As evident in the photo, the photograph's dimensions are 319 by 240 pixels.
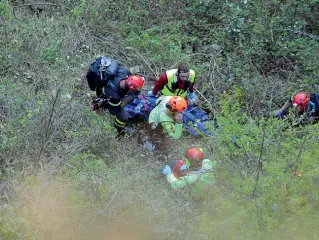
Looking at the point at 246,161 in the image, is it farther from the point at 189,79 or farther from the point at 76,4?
the point at 76,4

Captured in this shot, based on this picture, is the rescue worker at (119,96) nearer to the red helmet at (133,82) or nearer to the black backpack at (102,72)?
the red helmet at (133,82)

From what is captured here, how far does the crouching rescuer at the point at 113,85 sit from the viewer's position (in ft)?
23.7

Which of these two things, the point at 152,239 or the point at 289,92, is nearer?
the point at 152,239

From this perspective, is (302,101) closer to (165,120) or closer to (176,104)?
(176,104)

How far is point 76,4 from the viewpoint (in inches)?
395

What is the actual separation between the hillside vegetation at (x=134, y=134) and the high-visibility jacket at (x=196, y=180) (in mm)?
164

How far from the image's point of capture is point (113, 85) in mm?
7355

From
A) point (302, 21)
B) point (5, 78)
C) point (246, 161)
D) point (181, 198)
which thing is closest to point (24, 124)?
point (5, 78)

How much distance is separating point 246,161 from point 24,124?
3032mm

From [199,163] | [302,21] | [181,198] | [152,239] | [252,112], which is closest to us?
[152,239]

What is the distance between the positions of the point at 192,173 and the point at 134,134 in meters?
1.63

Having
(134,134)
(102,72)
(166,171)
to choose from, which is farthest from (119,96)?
(166,171)

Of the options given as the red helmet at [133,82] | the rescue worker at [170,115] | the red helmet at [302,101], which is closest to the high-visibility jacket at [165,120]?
the rescue worker at [170,115]

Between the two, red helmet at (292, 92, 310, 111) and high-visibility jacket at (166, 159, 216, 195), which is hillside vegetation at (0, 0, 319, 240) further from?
red helmet at (292, 92, 310, 111)
